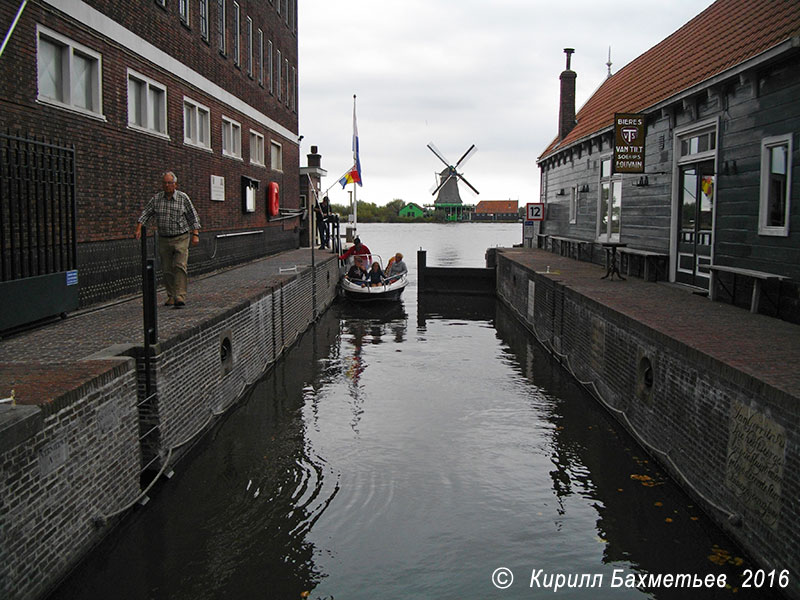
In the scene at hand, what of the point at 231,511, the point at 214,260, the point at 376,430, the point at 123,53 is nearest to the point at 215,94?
the point at 214,260

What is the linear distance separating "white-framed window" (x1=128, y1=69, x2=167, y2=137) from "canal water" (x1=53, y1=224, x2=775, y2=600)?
5.71 m

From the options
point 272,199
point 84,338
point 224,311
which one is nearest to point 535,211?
point 272,199

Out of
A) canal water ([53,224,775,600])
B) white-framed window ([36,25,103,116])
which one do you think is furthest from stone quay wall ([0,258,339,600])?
white-framed window ([36,25,103,116])

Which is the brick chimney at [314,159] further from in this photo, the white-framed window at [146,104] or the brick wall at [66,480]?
the brick wall at [66,480]

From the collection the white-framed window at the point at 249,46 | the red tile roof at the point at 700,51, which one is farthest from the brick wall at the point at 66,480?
the white-framed window at the point at 249,46

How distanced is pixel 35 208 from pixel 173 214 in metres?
1.67

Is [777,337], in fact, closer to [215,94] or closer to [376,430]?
[376,430]

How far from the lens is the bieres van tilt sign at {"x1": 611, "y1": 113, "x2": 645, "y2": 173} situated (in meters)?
16.3

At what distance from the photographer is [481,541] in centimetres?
668

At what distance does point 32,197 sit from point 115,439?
4.37m

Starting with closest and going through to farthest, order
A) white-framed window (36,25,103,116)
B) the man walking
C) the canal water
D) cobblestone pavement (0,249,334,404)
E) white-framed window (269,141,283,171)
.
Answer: the canal water → cobblestone pavement (0,249,334,404) → the man walking → white-framed window (36,25,103,116) → white-framed window (269,141,283,171)

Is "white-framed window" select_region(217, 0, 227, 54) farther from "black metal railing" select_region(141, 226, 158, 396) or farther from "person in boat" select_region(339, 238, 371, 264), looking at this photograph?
"black metal railing" select_region(141, 226, 158, 396)

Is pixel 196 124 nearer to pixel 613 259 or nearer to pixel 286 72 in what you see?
pixel 613 259

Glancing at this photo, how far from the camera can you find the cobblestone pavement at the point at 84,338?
6109 millimetres
